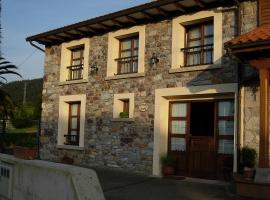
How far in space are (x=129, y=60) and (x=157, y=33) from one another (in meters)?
1.53

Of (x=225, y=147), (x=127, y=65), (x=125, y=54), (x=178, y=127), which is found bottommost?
(x=225, y=147)

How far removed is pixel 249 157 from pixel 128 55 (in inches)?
223

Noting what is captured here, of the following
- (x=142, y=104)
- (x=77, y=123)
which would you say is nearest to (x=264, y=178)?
(x=142, y=104)

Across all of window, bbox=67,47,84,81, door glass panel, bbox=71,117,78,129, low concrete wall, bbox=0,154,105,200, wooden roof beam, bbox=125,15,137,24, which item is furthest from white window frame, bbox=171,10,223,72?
low concrete wall, bbox=0,154,105,200

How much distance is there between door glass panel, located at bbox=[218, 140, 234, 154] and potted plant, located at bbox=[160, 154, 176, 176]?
1439 millimetres

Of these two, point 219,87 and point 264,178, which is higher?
point 219,87

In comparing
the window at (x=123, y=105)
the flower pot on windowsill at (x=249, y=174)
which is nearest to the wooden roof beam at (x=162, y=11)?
the window at (x=123, y=105)

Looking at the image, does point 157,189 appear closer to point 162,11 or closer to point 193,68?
point 193,68

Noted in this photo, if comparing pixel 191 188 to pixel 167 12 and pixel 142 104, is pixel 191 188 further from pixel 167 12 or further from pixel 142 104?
pixel 167 12

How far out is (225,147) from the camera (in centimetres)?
1094

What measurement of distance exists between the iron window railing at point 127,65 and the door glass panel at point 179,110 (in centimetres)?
183

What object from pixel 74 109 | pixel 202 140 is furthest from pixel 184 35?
pixel 74 109

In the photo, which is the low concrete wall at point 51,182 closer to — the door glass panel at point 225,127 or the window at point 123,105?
the door glass panel at point 225,127

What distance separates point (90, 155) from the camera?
13.9 metres
